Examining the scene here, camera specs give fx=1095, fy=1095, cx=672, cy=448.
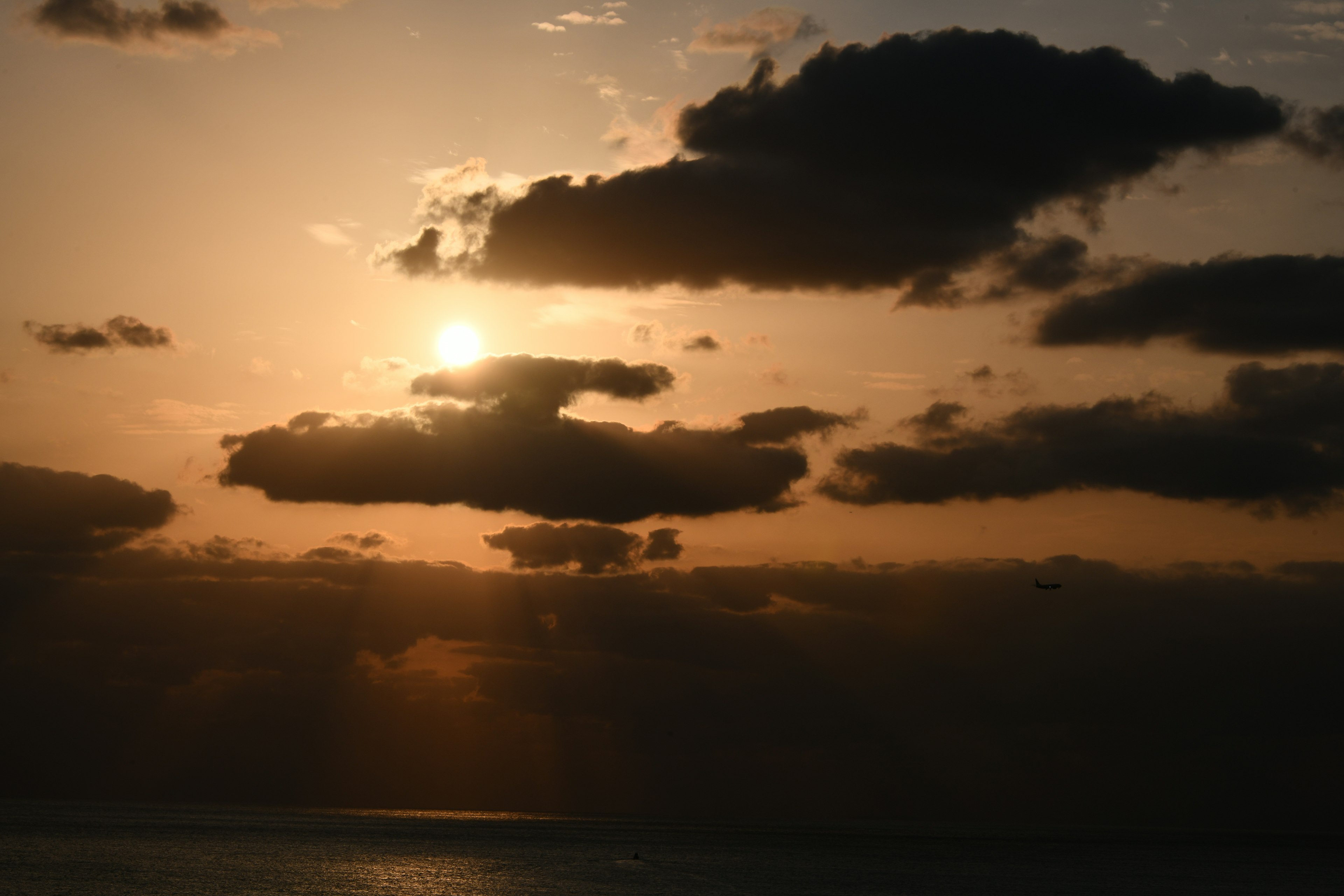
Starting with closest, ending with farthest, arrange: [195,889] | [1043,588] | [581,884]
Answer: [1043,588], [195,889], [581,884]

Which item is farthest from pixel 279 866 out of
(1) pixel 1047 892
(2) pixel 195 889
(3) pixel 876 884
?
(1) pixel 1047 892

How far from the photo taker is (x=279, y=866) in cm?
19712

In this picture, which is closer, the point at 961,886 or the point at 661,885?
the point at 661,885

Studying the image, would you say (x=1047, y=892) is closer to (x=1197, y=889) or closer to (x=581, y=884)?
(x=1197, y=889)

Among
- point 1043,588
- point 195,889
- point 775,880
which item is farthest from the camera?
point 775,880

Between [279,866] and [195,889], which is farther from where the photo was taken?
[279,866]

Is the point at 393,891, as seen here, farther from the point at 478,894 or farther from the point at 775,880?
the point at 775,880

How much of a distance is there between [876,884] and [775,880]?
17538mm

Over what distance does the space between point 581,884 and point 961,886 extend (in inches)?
2678

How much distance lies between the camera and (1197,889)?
199875 millimetres

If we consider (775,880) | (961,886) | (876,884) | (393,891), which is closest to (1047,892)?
(961,886)

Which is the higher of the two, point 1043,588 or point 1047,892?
point 1043,588

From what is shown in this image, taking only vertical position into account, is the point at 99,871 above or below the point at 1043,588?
below

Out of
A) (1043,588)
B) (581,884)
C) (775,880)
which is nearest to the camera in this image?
(1043,588)
